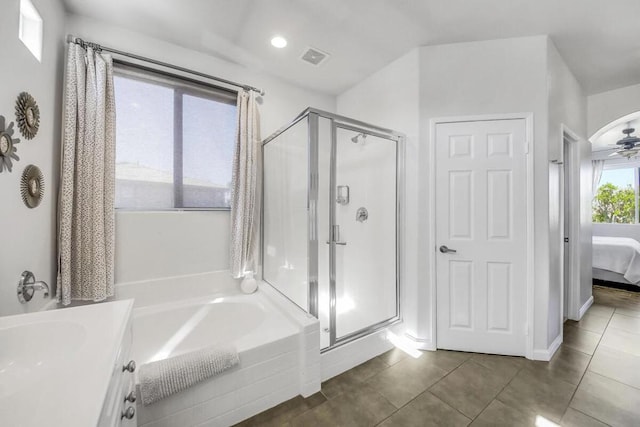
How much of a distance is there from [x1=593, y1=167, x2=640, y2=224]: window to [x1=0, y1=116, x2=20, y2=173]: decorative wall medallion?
8.49 metres

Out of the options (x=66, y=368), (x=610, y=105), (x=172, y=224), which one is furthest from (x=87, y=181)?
(x=610, y=105)

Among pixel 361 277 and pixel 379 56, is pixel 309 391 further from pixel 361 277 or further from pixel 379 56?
pixel 379 56

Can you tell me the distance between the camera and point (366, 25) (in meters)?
1.93

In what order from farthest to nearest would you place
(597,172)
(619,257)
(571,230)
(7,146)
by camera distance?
(597,172)
(619,257)
(571,230)
(7,146)

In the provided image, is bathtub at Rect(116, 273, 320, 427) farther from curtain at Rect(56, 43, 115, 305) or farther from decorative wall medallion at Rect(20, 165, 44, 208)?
decorative wall medallion at Rect(20, 165, 44, 208)

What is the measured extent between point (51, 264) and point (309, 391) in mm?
1857

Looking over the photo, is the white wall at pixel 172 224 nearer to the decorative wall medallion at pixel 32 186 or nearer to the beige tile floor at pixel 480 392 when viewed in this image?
the decorative wall medallion at pixel 32 186

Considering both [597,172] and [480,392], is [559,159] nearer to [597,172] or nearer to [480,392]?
[480,392]

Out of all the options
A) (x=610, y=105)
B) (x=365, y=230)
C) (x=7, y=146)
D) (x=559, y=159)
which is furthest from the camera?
(x=610, y=105)

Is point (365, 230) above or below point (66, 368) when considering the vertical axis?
above

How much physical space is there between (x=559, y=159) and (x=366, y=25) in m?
2.03

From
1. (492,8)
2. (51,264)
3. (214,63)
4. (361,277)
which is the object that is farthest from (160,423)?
(492,8)

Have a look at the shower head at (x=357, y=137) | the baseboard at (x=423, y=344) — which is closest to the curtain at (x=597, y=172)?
the baseboard at (x=423, y=344)

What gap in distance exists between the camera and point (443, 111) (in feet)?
7.07
